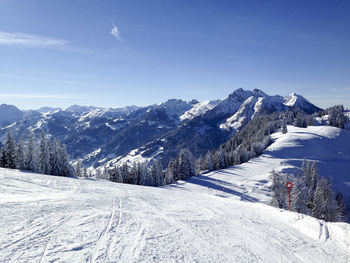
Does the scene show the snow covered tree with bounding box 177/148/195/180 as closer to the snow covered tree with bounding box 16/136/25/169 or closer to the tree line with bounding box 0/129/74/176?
the tree line with bounding box 0/129/74/176

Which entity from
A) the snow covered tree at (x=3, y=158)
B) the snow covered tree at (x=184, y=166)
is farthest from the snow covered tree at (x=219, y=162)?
the snow covered tree at (x=3, y=158)

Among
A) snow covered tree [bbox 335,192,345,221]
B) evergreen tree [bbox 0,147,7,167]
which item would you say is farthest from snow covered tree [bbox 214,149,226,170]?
evergreen tree [bbox 0,147,7,167]

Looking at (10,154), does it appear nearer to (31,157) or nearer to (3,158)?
(3,158)

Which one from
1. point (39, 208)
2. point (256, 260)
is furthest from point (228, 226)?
point (39, 208)

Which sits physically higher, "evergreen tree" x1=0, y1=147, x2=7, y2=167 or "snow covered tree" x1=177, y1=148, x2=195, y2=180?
"evergreen tree" x1=0, y1=147, x2=7, y2=167

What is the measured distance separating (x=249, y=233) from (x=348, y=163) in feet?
363

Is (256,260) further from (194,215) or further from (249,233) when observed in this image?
(194,215)

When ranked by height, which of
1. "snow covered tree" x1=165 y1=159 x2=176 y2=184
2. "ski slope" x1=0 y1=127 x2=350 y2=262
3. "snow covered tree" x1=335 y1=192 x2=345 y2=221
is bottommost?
"snow covered tree" x1=335 y1=192 x2=345 y2=221

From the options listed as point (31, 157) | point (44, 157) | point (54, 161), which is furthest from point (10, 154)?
point (54, 161)

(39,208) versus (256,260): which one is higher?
(39,208)

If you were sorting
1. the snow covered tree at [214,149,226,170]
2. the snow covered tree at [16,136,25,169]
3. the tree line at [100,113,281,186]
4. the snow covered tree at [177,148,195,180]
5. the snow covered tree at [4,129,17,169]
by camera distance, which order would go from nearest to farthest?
the snow covered tree at [16,136,25,169] → the snow covered tree at [4,129,17,169] → the tree line at [100,113,281,186] → the snow covered tree at [177,148,195,180] → the snow covered tree at [214,149,226,170]

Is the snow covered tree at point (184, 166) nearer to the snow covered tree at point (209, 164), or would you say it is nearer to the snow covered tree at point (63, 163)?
the snow covered tree at point (209, 164)

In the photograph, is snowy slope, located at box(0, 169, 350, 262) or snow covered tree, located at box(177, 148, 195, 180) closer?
snowy slope, located at box(0, 169, 350, 262)

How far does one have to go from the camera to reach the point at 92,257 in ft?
22.9
